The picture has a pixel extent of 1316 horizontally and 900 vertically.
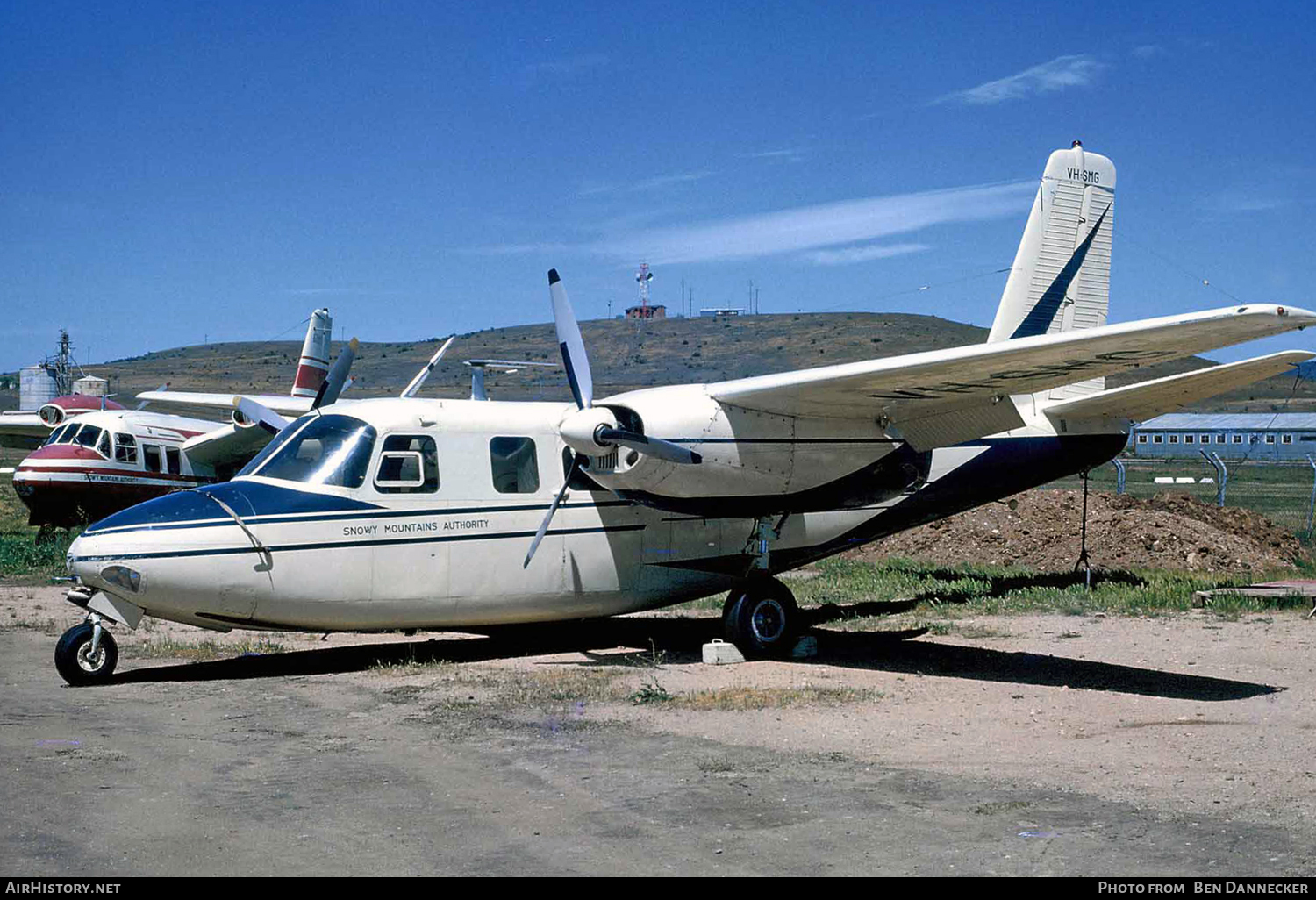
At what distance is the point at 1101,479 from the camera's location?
5431cm

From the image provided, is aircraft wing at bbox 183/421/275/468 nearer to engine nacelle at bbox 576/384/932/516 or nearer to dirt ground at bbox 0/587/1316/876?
dirt ground at bbox 0/587/1316/876

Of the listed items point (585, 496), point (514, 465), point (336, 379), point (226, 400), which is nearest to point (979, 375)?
point (585, 496)

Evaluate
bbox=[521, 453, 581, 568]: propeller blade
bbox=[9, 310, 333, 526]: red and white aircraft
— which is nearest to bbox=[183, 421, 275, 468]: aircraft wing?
bbox=[9, 310, 333, 526]: red and white aircraft

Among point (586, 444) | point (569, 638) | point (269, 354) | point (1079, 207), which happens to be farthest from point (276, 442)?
point (269, 354)

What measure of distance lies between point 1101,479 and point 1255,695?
46335 mm

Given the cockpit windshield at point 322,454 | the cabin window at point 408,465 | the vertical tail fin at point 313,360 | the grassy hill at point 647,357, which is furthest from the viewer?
the grassy hill at point 647,357

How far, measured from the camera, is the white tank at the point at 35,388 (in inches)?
3162

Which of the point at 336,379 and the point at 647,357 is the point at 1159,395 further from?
the point at 647,357

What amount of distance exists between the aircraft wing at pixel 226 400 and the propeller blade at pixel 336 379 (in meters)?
11.7

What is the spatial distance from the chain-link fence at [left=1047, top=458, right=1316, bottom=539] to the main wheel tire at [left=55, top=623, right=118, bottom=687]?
20.3 m

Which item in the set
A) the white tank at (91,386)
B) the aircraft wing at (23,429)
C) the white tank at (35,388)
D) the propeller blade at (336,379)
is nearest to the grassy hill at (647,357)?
the white tank at (35,388)

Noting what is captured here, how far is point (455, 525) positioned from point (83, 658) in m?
3.62

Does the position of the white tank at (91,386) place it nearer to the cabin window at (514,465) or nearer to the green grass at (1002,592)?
the green grass at (1002,592)
